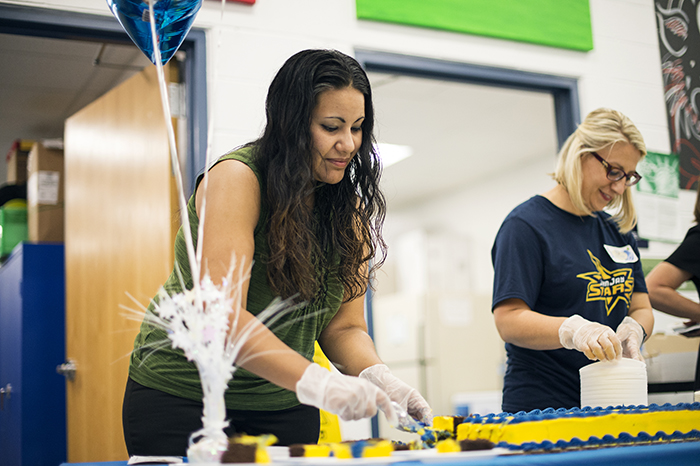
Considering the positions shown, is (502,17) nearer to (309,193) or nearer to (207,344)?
(309,193)

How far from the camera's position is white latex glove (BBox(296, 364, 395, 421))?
970 millimetres

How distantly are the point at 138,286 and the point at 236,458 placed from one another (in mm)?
1741

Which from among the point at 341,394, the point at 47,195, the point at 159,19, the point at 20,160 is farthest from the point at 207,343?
the point at 20,160

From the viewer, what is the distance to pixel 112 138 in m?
2.68

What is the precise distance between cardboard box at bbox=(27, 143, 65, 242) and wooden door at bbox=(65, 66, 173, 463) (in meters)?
0.39

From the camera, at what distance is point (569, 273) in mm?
1675

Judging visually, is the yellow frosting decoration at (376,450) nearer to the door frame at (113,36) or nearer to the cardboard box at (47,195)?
the door frame at (113,36)

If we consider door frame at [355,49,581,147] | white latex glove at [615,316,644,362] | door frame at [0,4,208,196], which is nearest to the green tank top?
white latex glove at [615,316,644,362]

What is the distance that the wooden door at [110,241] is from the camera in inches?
93.9

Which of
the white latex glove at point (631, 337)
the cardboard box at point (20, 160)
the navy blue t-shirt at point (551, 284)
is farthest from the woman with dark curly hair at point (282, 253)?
the cardboard box at point (20, 160)

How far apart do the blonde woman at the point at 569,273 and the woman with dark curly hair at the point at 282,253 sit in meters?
0.46

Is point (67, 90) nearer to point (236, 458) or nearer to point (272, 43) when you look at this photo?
point (272, 43)

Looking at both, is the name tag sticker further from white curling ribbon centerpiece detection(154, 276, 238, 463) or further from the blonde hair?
white curling ribbon centerpiece detection(154, 276, 238, 463)

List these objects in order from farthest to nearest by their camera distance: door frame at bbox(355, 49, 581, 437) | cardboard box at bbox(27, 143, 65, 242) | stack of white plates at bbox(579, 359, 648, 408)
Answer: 1. cardboard box at bbox(27, 143, 65, 242)
2. door frame at bbox(355, 49, 581, 437)
3. stack of white plates at bbox(579, 359, 648, 408)
